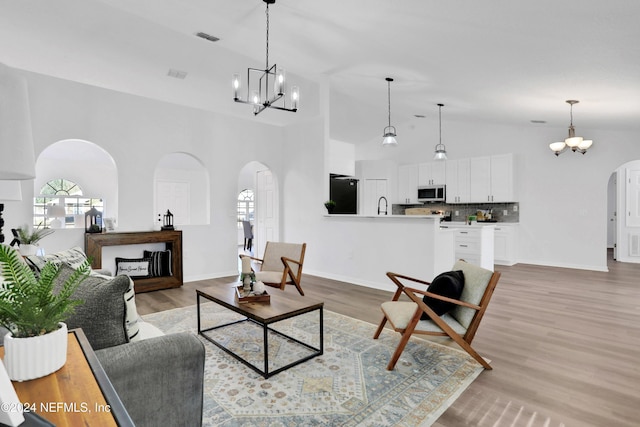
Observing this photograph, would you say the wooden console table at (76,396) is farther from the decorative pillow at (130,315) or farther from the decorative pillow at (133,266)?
the decorative pillow at (133,266)

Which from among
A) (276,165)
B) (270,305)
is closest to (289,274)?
(270,305)

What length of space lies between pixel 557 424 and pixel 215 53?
18.0ft

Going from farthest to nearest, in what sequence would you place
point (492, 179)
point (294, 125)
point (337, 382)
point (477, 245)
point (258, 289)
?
1. point (492, 179)
2. point (294, 125)
3. point (477, 245)
4. point (258, 289)
5. point (337, 382)

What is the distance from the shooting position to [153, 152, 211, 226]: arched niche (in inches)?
378

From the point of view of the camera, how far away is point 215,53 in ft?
16.4

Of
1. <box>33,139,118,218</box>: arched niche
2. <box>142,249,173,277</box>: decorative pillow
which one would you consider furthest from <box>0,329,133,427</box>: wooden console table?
<box>33,139,118,218</box>: arched niche

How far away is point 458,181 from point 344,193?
272 cm

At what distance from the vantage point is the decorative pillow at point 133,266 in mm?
4930

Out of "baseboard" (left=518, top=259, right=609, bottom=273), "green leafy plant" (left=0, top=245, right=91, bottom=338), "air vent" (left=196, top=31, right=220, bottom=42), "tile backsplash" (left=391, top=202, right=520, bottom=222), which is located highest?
"air vent" (left=196, top=31, right=220, bottom=42)

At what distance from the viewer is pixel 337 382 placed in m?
2.36

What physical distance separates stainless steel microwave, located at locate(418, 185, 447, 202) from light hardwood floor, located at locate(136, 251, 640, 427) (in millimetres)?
2886

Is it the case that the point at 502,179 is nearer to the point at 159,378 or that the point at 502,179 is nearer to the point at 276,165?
the point at 276,165

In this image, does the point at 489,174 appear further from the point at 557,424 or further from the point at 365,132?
the point at 557,424

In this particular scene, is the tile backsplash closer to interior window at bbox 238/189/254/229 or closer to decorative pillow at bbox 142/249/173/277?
interior window at bbox 238/189/254/229
